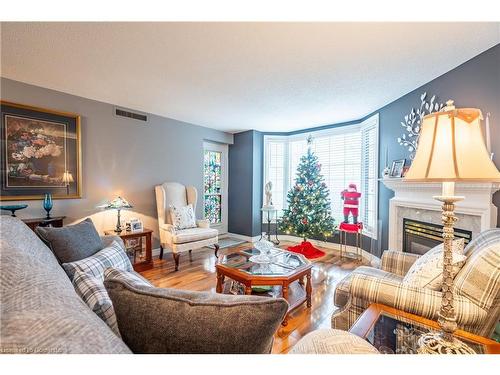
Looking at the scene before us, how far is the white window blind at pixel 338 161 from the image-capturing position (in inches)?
150

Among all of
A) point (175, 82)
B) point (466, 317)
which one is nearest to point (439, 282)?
point (466, 317)

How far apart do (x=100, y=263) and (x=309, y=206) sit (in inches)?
132

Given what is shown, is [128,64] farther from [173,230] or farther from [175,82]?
[173,230]

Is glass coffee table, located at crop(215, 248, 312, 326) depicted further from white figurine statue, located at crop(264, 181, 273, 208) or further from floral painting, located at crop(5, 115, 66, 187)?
floral painting, located at crop(5, 115, 66, 187)

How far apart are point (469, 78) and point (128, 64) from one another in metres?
3.24

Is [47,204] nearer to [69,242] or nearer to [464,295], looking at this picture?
[69,242]

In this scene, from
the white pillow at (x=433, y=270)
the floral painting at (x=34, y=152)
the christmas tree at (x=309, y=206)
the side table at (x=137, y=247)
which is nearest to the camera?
the white pillow at (x=433, y=270)

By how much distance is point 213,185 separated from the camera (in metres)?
5.12

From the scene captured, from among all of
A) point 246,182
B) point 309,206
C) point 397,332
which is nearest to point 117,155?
point 246,182

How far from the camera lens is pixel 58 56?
209 cm

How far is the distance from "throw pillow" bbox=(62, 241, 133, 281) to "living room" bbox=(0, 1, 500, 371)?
1 centimetres

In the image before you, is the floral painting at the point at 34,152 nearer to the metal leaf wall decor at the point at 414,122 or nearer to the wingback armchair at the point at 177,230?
the wingback armchair at the point at 177,230

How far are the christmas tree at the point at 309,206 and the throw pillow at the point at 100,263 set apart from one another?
303 centimetres

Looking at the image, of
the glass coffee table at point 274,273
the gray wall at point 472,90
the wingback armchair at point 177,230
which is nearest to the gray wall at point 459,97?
the gray wall at point 472,90
